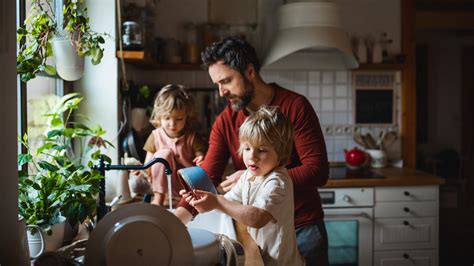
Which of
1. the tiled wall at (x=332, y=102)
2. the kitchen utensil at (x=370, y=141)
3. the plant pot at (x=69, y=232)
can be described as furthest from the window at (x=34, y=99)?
the kitchen utensil at (x=370, y=141)

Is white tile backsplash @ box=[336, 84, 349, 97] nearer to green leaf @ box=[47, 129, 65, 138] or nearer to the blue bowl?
green leaf @ box=[47, 129, 65, 138]

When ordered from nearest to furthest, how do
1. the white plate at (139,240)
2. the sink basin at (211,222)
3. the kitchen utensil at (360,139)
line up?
1. the white plate at (139,240)
2. the sink basin at (211,222)
3. the kitchen utensil at (360,139)

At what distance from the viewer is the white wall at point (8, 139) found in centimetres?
109

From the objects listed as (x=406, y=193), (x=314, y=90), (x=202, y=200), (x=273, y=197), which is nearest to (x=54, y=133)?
(x=202, y=200)

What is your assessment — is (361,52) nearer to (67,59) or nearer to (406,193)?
(406,193)

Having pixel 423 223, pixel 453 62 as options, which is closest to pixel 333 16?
pixel 423 223

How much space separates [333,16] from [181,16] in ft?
3.55

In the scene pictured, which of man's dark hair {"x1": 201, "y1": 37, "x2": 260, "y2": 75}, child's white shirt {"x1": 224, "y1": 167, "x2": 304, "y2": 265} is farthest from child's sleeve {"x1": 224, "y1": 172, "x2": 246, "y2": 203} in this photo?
man's dark hair {"x1": 201, "y1": 37, "x2": 260, "y2": 75}

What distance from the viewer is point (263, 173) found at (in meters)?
1.54

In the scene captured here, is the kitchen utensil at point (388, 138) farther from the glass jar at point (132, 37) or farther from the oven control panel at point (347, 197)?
the glass jar at point (132, 37)

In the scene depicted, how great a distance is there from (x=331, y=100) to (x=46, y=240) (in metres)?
2.65

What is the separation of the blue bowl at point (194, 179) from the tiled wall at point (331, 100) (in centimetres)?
230

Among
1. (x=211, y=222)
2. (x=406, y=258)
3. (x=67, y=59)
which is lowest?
(x=406, y=258)

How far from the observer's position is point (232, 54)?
1.92 metres
